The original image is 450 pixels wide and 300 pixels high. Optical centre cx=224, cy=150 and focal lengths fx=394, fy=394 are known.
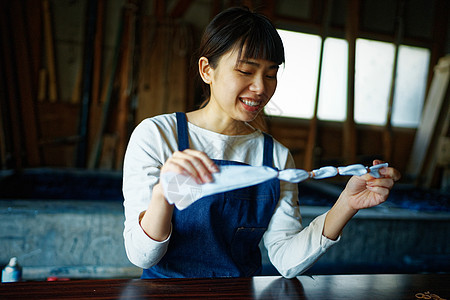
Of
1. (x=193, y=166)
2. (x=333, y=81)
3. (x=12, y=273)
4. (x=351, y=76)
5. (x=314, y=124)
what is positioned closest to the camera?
(x=193, y=166)

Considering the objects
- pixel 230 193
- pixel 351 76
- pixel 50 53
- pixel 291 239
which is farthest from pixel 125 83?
pixel 291 239

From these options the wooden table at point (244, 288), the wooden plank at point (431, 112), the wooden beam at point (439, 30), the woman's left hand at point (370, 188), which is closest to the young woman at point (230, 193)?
the woman's left hand at point (370, 188)

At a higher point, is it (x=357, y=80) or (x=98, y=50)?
(x=98, y=50)

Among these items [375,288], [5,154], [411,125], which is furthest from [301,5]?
[375,288]

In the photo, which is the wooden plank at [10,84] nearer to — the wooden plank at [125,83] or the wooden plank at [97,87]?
the wooden plank at [97,87]

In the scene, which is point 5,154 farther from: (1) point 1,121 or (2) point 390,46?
(2) point 390,46

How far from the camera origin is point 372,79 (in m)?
6.05

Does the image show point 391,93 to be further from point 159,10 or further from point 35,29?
point 35,29

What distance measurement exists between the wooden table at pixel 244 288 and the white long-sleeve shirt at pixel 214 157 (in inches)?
3.6

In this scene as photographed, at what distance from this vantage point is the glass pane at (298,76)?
573 centimetres

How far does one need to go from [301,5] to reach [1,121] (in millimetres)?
4248

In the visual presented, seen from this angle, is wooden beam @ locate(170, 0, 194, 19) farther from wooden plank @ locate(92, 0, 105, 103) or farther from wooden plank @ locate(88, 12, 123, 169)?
wooden plank @ locate(92, 0, 105, 103)

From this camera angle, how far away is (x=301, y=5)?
5688mm

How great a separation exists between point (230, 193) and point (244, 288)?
395 millimetres
